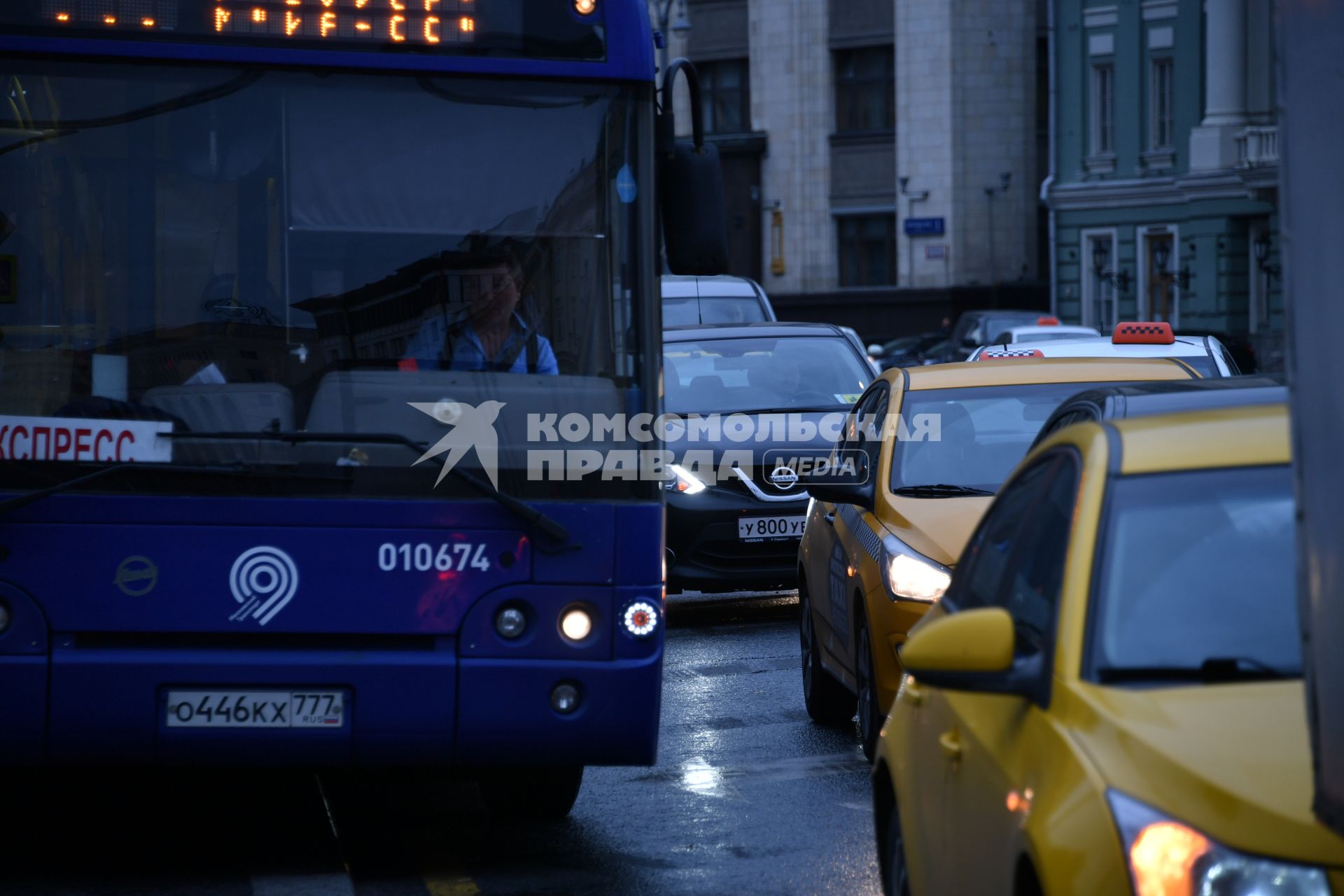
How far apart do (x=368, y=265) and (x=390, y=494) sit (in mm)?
667

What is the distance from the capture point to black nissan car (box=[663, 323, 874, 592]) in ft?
38.8

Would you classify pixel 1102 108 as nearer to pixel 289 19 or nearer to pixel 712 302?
pixel 712 302

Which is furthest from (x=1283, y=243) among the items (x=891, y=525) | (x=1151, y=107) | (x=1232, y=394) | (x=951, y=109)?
(x=951, y=109)

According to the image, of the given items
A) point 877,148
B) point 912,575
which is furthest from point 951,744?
point 877,148

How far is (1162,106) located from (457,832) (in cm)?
4295

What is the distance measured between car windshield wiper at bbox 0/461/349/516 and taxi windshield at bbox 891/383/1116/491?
9.90ft

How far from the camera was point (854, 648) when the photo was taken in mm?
7641

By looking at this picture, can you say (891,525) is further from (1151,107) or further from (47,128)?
(1151,107)

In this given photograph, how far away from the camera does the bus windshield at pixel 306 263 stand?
558 centimetres

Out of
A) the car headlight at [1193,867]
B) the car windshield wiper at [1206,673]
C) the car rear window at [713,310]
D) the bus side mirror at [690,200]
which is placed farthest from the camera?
the car rear window at [713,310]

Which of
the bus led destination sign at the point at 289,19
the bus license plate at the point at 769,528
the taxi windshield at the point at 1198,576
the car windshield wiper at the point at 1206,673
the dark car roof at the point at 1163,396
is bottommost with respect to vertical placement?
the bus license plate at the point at 769,528

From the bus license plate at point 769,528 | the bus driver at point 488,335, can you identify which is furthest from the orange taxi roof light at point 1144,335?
the bus driver at point 488,335

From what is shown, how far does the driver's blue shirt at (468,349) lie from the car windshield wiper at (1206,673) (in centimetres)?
269

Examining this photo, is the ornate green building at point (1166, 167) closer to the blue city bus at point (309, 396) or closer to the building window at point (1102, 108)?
the building window at point (1102, 108)
